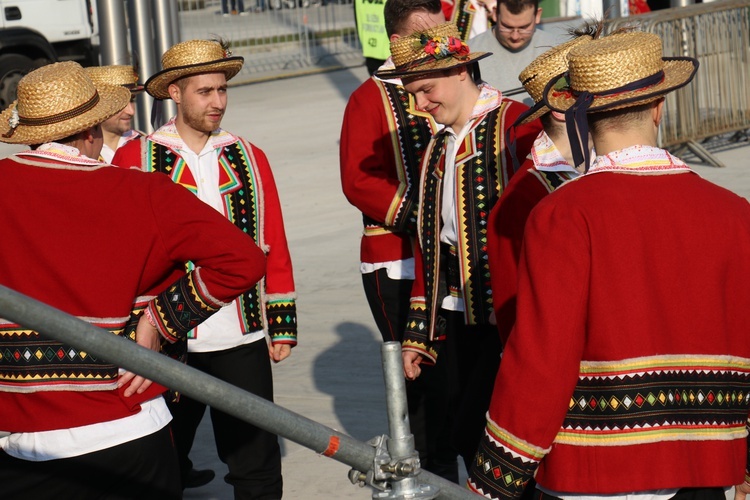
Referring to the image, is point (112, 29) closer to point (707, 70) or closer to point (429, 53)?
point (707, 70)

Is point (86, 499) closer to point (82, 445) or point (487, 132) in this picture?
point (82, 445)

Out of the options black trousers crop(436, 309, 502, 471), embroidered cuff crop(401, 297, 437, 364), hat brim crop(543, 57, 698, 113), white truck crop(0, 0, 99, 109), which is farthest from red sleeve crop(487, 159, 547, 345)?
white truck crop(0, 0, 99, 109)

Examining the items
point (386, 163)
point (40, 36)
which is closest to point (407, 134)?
point (386, 163)

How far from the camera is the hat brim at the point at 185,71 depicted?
531cm

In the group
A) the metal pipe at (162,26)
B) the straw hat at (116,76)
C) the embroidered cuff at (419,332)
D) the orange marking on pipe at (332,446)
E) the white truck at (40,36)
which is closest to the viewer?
the orange marking on pipe at (332,446)

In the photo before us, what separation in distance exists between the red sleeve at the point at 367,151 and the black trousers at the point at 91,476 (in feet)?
6.60

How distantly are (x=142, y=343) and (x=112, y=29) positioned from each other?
760cm

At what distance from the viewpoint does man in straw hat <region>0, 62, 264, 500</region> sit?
12.4 ft

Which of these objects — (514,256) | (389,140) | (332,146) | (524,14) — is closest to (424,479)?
(514,256)

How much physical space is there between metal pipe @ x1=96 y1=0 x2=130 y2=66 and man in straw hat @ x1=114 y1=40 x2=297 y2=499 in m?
5.90

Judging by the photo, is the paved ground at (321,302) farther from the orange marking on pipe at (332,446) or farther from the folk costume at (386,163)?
A: the orange marking on pipe at (332,446)

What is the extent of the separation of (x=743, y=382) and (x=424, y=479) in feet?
3.17

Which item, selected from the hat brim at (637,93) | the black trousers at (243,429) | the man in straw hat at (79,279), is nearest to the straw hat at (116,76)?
the black trousers at (243,429)

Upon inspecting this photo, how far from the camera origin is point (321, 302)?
29.4 ft
